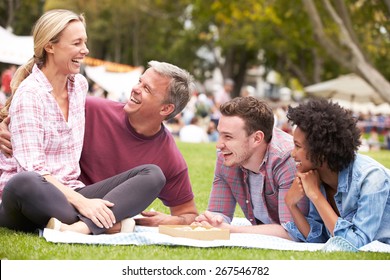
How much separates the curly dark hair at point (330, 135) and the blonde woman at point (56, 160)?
109 cm

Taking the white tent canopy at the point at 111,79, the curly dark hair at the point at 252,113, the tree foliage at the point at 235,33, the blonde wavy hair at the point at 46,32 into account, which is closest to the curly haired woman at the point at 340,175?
the curly dark hair at the point at 252,113

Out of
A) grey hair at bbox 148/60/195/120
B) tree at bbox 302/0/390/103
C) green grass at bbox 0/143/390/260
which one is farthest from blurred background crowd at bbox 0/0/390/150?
green grass at bbox 0/143/390/260

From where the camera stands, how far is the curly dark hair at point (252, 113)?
18.2ft

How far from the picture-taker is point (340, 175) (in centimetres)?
504

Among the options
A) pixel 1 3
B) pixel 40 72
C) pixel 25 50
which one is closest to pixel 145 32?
pixel 1 3

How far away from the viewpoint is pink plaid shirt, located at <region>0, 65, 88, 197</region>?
5.25 metres

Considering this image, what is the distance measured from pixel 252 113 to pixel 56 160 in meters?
1.40

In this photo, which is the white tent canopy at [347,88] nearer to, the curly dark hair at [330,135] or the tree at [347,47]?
the tree at [347,47]

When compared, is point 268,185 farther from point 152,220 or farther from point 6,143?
point 6,143

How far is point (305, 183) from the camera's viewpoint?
5.09m
